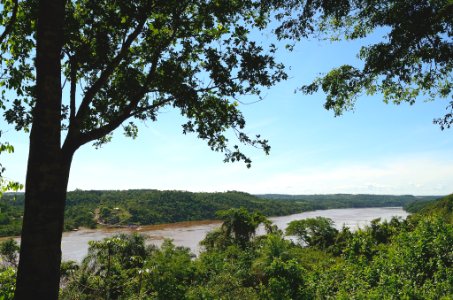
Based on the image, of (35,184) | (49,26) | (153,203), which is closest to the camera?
(35,184)

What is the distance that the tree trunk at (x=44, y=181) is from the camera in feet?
10.2

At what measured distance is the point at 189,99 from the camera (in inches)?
238

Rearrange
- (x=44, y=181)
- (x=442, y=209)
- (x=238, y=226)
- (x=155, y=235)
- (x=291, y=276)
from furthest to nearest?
(x=155, y=235), (x=442, y=209), (x=238, y=226), (x=291, y=276), (x=44, y=181)

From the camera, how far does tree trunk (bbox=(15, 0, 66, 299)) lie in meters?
3.11

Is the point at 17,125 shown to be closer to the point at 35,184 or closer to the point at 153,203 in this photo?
the point at 35,184

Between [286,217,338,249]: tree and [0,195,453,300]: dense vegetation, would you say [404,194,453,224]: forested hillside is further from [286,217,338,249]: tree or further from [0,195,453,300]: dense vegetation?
[0,195,453,300]: dense vegetation

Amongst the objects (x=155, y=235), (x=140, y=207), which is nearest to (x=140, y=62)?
(x=155, y=235)

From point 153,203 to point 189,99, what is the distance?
325 feet

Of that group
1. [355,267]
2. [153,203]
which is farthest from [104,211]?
[355,267]

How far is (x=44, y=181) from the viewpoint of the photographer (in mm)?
3227

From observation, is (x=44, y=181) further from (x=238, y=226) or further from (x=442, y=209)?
(x=442, y=209)

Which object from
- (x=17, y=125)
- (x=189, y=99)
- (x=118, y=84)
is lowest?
(x=17, y=125)

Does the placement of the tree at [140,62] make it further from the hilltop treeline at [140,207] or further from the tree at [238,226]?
the hilltop treeline at [140,207]

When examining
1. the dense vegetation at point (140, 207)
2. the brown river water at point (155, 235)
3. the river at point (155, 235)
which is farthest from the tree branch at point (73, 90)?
the dense vegetation at point (140, 207)
